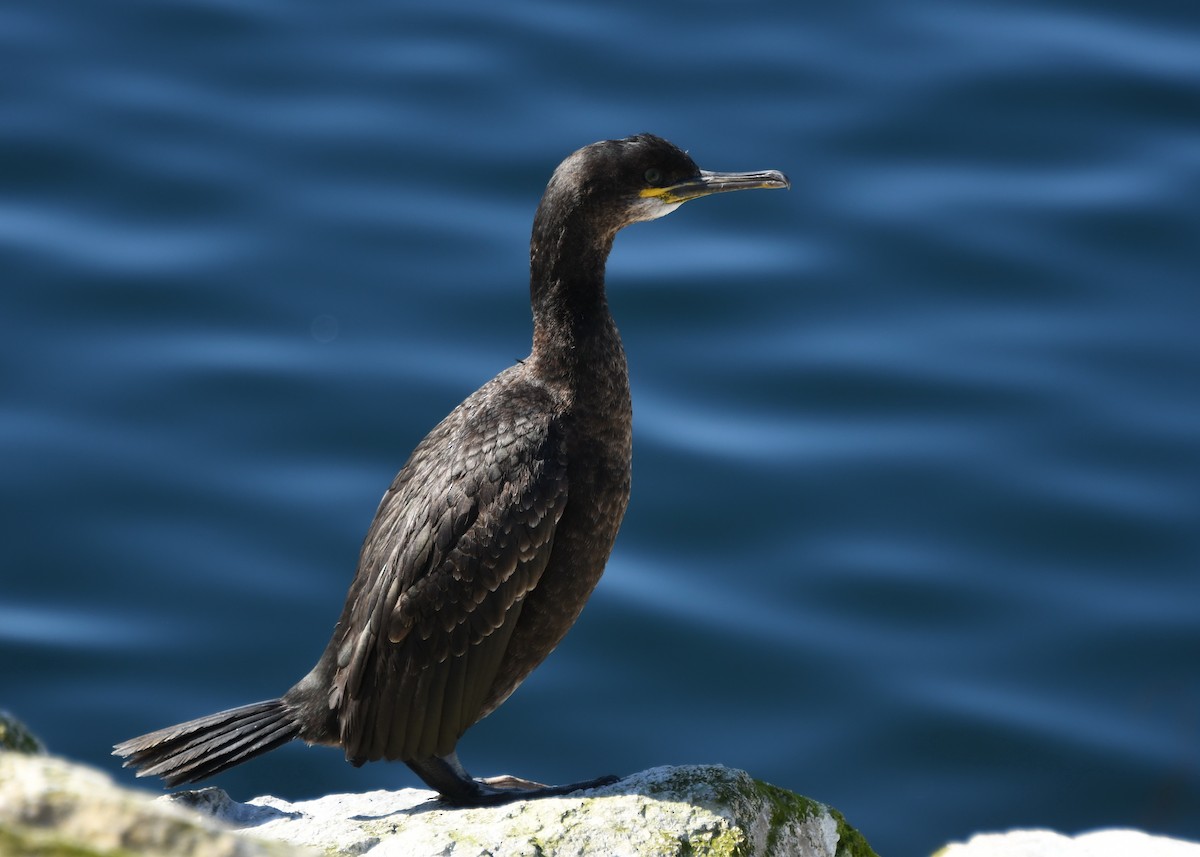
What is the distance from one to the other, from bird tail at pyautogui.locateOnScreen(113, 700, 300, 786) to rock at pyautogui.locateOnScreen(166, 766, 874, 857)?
0.25m

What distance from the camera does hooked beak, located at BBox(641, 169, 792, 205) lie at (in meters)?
5.00

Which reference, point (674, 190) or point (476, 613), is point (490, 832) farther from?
point (674, 190)

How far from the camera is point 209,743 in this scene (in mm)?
4777

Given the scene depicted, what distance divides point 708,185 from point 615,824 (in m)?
2.20

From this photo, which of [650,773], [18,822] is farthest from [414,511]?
[18,822]

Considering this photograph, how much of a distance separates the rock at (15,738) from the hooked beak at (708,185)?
8.28 ft

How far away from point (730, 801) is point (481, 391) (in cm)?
168

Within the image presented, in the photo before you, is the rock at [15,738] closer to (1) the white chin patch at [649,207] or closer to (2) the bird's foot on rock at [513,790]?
(2) the bird's foot on rock at [513,790]

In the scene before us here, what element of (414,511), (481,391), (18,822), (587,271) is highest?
(587,271)

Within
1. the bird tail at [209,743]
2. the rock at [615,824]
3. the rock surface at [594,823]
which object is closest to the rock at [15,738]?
the rock surface at [594,823]

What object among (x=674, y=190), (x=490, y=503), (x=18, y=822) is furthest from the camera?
(x=674, y=190)

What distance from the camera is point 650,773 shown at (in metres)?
4.31

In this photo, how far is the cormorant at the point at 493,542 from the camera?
468cm

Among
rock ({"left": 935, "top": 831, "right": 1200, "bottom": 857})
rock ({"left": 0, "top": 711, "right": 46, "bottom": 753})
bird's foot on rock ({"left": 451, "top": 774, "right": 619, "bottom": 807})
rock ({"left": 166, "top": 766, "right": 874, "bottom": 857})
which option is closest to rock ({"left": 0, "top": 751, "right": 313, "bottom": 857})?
rock ({"left": 0, "top": 711, "right": 46, "bottom": 753})
